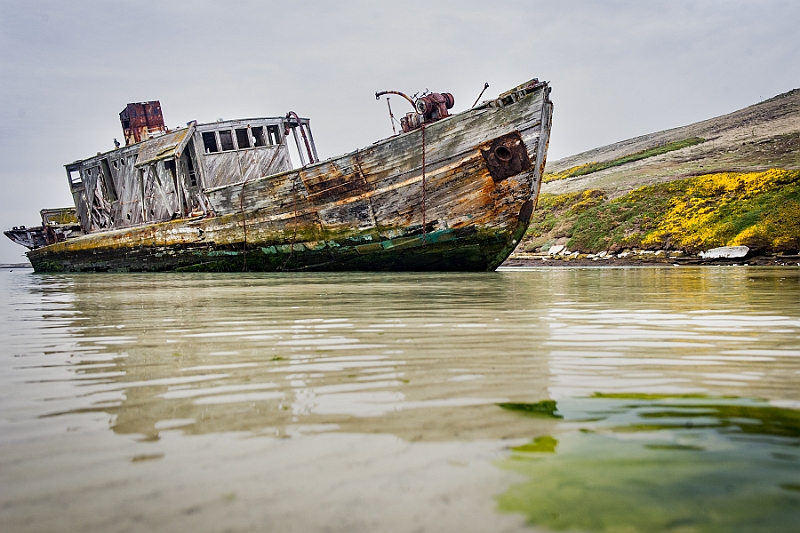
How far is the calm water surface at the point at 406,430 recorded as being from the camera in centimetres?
145

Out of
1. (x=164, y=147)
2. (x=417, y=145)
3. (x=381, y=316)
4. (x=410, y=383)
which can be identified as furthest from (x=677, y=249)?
(x=410, y=383)

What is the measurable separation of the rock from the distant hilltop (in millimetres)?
351

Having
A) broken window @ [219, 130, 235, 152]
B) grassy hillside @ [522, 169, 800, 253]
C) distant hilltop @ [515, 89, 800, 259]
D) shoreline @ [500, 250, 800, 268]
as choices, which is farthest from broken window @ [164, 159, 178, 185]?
grassy hillside @ [522, 169, 800, 253]

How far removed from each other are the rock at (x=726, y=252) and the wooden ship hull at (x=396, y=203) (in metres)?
8.93

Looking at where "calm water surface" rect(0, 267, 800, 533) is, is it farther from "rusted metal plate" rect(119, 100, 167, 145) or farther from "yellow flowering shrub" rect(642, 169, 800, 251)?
"rusted metal plate" rect(119, 100, 167, 145)

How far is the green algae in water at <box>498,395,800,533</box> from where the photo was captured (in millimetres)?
1377

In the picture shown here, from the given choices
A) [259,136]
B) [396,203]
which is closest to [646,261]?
[396,203]

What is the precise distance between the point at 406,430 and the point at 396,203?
11.8 m

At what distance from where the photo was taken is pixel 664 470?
162cm

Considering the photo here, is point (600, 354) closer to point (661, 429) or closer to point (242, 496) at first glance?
point (661, 429)

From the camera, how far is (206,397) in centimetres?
250

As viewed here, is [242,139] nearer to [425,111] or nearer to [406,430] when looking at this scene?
[425,111]

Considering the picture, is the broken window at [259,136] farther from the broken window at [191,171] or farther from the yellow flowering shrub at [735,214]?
the yellow flowering shrub at [735,214]

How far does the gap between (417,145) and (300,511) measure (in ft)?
39.9
